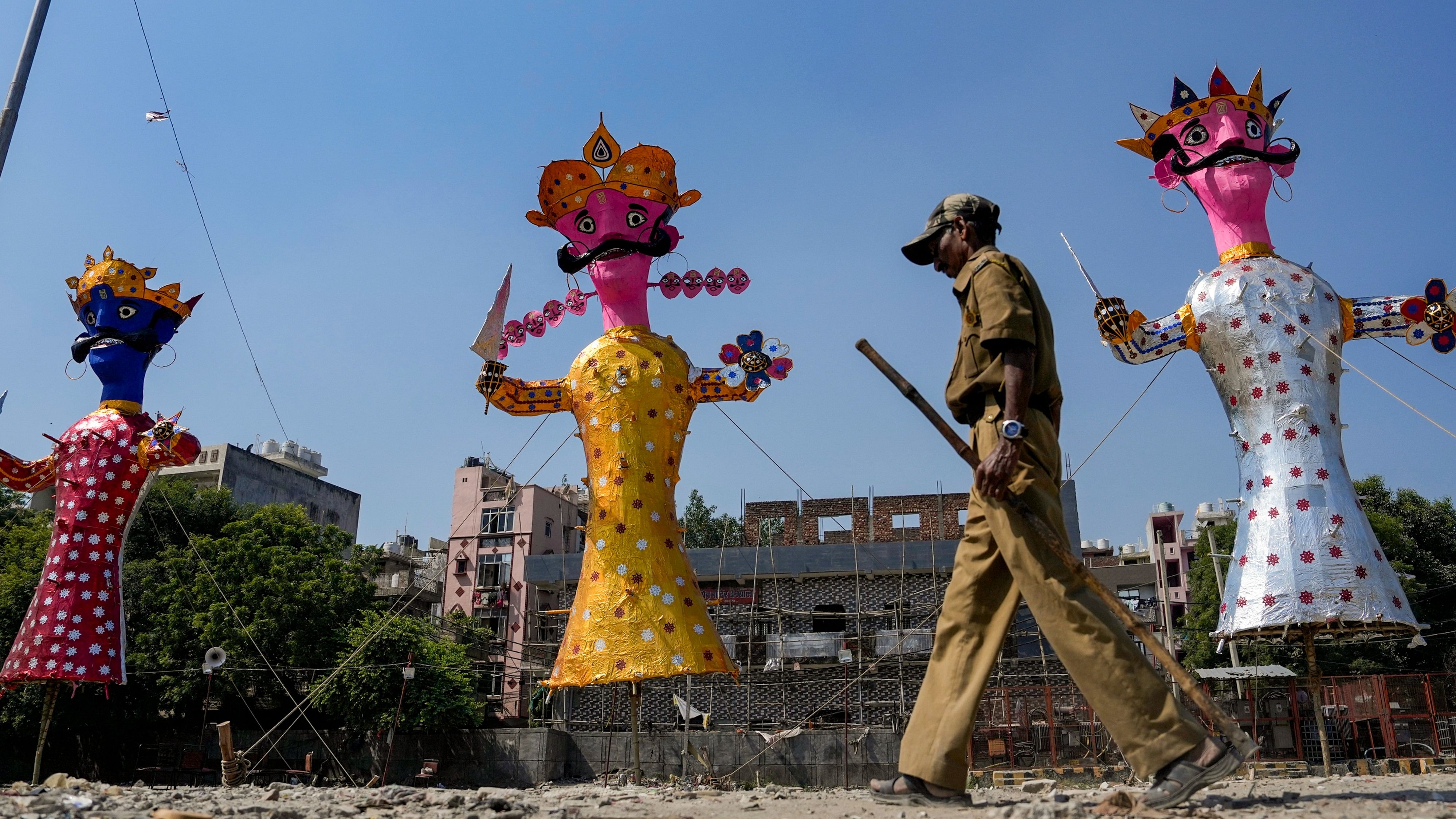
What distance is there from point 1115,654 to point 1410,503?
28.1 meters

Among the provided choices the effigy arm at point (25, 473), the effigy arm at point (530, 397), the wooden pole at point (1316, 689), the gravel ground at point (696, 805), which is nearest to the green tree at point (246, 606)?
the effigy arm at point (25, 473)

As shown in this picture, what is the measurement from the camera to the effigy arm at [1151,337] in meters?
9.20

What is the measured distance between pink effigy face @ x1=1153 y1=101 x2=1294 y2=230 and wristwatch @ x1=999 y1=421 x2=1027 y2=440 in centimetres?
660

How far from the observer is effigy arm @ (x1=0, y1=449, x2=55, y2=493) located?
10984 mm

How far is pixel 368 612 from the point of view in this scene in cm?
2281

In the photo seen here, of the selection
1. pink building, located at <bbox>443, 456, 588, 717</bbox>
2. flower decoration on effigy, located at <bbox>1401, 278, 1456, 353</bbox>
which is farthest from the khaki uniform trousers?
pink building, located at <bbox>443, 456, 588, 717</bbox>

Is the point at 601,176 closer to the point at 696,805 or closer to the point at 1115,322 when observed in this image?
the point at 1115,322

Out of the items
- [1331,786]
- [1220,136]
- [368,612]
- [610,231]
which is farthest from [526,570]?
[1331,786]

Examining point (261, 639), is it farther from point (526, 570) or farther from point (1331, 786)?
point (1331, 786)

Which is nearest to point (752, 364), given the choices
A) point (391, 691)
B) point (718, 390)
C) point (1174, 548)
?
point (718, 390)

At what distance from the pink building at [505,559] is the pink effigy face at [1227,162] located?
20106mm

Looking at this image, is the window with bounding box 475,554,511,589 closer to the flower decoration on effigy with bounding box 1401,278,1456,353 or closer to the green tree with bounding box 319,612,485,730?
the green tree with bounding box 319,612,485,730

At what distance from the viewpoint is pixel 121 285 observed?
37.0ft

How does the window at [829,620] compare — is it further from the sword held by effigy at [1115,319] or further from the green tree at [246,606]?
the sword held by effigy at [1115,319]
